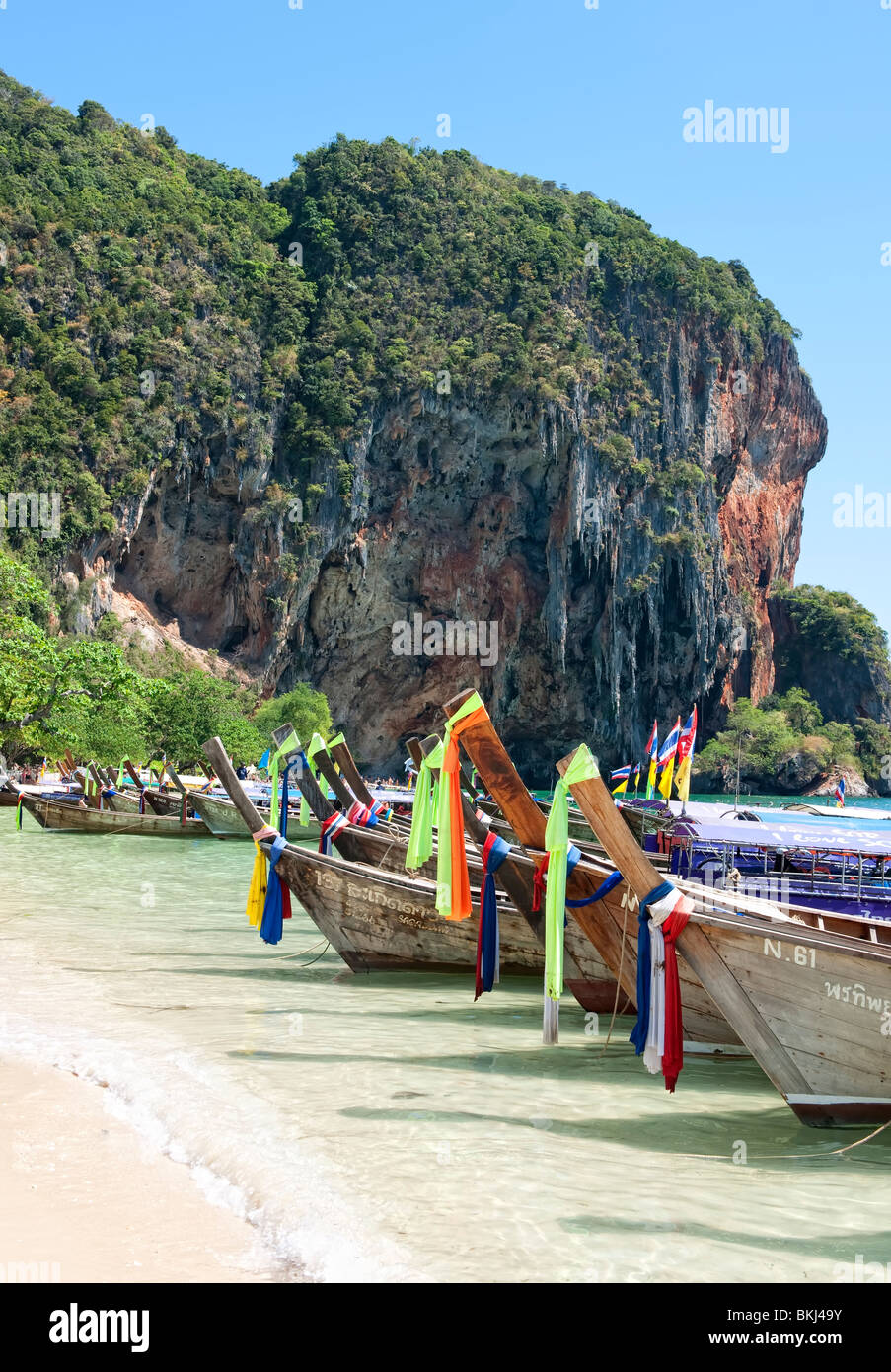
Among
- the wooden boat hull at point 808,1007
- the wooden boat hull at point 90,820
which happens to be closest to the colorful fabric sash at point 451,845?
the wooden boat hull at point 808,1007

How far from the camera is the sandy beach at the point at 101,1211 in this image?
173 inches

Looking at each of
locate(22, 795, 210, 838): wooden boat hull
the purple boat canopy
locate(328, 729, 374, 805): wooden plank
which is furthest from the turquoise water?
locate(22, 795, 210, 838): wooden boat hull

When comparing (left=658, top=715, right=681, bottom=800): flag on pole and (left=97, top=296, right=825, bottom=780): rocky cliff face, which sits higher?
(left=97, top=296, right=825, bottom=780): rocky cliff face

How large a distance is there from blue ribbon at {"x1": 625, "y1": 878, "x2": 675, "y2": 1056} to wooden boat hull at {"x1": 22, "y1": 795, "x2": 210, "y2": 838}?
24.0 metres

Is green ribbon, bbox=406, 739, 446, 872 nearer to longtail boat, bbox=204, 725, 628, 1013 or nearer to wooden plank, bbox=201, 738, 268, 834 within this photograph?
longtail boat, bbox=204, 725, 628, 1013

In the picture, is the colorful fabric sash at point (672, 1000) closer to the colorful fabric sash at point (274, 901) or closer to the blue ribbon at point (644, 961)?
the blue ribbon at point (644, 961)

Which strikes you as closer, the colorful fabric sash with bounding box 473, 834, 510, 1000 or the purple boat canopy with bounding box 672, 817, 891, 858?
the colorful fabric sash with bounding box 473, 834, 510, 1000

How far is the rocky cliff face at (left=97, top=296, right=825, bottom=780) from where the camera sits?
6888 cm

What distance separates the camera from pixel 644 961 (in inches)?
258

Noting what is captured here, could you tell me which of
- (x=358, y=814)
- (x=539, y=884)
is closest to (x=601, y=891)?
(x=539, y=884)

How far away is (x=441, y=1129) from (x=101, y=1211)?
2114mm

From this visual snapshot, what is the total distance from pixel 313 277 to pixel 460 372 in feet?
46.1
